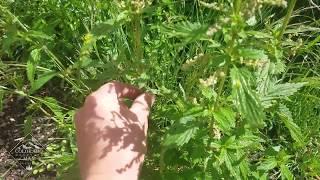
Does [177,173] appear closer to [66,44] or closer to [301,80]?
[301,80]

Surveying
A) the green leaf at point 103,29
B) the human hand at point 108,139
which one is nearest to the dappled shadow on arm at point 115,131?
the human hand at point 108,139

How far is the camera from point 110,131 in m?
1.21

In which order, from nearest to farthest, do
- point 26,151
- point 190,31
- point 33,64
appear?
point 190,31
point 33,64
point 26,151

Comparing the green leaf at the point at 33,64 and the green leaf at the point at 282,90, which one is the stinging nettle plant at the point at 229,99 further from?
the green leaf at the point at 33,64

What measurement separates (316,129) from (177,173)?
0.57 m

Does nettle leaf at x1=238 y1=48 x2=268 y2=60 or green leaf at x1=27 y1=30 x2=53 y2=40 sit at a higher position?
nettle leaf at x1=238 y1=48 x2=268 y2=60

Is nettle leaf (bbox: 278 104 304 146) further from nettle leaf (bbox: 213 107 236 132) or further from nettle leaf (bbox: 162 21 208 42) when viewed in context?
nettle leaf (bbox: 162 21 208 42)

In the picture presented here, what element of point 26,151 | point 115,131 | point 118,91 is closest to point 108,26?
point 118,91

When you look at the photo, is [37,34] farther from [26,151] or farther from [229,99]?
[26,151]

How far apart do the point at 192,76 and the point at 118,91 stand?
11.5 inches

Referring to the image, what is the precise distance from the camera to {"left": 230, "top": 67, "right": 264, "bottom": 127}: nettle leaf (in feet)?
3.57

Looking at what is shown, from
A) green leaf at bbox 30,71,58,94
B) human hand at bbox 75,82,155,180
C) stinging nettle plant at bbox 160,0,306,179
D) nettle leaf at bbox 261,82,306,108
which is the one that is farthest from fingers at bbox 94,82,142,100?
nettle leaf at bbox 261,82,306,108

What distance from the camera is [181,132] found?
4.03ft

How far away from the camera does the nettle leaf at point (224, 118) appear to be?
3.99ft
